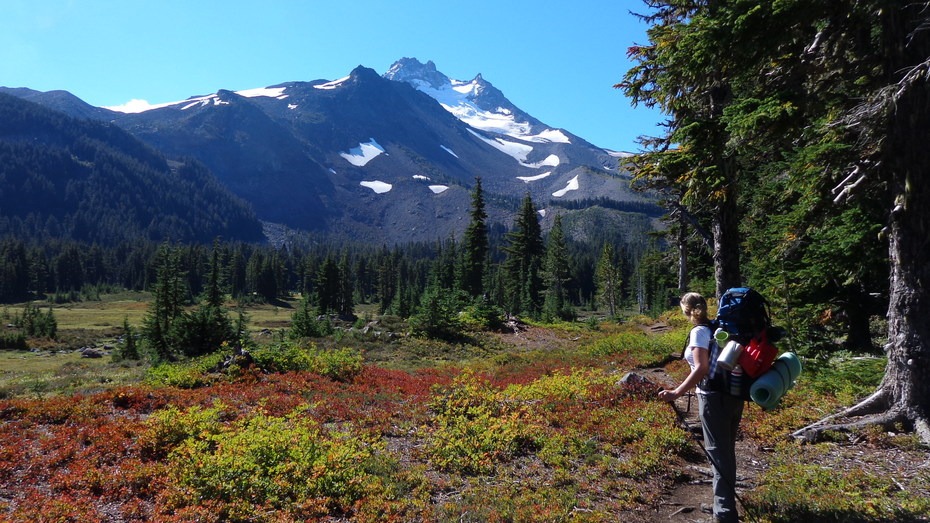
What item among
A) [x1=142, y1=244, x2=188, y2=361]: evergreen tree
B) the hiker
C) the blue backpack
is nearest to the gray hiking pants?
the hiker

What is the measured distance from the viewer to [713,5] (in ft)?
28.5

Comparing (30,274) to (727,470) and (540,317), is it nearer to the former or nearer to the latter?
(540,317)

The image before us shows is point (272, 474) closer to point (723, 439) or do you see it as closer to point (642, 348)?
point (723, 439)

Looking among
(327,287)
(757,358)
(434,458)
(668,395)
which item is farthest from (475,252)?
(757,358)

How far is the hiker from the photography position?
16.3 ft

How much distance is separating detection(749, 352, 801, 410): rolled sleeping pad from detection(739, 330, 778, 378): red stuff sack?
0.20ft

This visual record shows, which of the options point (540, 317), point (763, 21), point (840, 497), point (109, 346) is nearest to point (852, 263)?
point (763, 21)

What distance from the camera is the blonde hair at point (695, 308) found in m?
5.23

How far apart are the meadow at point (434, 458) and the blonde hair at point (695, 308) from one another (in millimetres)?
2355

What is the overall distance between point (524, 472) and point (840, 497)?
13.1ft

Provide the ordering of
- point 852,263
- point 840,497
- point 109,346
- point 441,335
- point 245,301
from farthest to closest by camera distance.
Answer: point 245,301
point 109,346
point 441,335
point 852,263
point 840,497

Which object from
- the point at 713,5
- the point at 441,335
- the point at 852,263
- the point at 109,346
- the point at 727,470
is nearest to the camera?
the point at 727,470

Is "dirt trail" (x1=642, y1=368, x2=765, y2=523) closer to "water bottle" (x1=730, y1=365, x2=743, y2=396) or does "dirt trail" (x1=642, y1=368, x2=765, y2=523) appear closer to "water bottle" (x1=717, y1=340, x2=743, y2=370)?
"water bottle" (x1=730, y1=365, x2=743, y2=396)

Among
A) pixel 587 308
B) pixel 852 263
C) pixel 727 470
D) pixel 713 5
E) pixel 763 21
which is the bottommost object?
pixel 587 308
